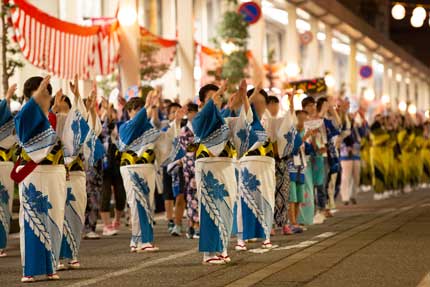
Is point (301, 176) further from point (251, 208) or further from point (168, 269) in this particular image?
point (168, 269)


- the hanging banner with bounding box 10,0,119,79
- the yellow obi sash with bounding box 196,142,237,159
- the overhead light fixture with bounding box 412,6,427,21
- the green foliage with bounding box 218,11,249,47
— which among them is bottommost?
the yellow obi sash with bounding box 196,142,237,159

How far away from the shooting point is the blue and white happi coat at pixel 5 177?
13047mm

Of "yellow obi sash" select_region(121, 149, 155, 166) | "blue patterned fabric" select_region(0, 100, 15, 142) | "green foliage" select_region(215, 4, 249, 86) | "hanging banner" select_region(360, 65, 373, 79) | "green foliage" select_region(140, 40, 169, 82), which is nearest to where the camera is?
"blue patterned fabric" select_region(0, 100, 15, 142)

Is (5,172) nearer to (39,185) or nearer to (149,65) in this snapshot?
(39,185)

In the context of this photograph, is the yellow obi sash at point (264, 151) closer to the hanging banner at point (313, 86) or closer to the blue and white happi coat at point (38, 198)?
the blue and white happi coat at point (38, 198)

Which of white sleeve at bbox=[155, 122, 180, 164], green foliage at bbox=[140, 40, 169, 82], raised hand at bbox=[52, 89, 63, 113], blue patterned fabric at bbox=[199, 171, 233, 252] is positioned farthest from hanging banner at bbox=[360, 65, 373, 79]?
raised hand at bbox=[52, 89, 63, 113]

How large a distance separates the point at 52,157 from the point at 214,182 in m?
1.90

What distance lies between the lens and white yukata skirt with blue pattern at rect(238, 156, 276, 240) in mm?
13305

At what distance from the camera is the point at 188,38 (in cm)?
2975

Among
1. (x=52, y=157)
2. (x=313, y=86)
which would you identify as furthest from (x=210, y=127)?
(x=313, y=86)

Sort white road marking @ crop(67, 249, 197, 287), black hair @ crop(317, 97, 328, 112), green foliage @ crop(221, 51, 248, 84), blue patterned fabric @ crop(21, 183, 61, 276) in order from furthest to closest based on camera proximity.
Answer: green foliage @ crop(221, 51, 248, 84)
black hair @ crop(317, 97, 328, 112)
blue patterned fabric @ crop(21, 183, 61, 276)
white road marking @ crop(67, 249, 197, 287)

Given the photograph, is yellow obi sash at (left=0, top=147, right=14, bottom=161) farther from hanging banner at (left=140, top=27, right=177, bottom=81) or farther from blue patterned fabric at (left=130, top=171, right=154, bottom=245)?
hanging banner at (left=140, top=27, right=177, bottom=81)

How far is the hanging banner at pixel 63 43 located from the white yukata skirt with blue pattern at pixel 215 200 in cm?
815

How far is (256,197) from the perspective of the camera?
43.7ft
